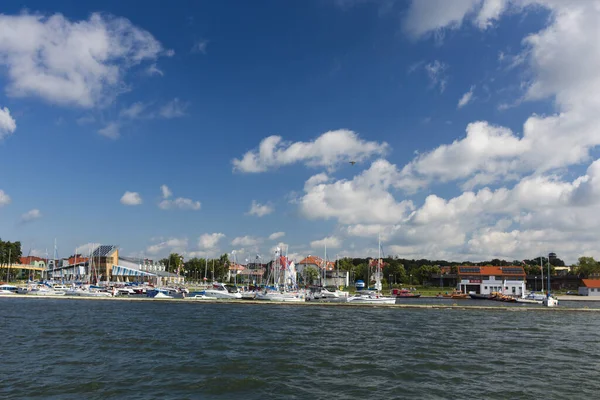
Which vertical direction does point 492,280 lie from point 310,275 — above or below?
above

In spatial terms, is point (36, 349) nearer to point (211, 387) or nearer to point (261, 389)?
point (211, 387)

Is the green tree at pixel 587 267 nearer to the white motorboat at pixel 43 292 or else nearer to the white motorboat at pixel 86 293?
the white motorboat at pixel 86 293

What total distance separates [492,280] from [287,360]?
5129 inches

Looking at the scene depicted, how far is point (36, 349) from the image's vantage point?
3142 centimetres

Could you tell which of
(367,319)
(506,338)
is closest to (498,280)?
(367,319)

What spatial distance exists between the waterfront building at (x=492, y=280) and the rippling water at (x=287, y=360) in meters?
91.7

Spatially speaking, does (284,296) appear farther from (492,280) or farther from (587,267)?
(587,267)

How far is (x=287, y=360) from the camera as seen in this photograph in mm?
29422

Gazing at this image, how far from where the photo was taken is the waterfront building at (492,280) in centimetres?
13625

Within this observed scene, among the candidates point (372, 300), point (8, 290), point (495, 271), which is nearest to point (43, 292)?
point (8, 290)

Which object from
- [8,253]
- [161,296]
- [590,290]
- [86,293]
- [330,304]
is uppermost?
[8,253]

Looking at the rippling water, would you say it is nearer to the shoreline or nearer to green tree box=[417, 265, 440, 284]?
the shoreline

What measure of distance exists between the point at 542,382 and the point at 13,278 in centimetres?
18697

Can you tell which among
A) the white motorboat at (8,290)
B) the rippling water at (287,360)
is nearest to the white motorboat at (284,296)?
the rippling water at (287,360)
